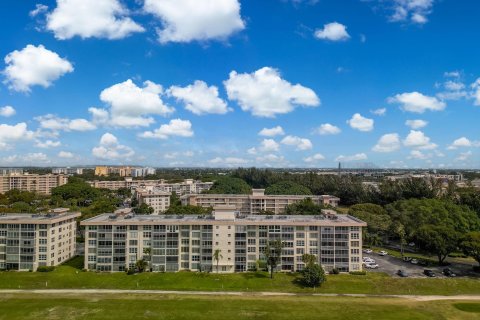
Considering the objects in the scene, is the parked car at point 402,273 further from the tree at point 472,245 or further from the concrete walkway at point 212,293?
the tree at point 472,245

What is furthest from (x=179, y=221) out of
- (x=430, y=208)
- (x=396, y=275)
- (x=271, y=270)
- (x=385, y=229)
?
(x=430, y=208)

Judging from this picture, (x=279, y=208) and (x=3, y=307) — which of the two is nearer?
(x=3, y=307)

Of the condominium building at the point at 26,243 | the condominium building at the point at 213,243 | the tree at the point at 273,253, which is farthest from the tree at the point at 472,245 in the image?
the condominium building at the point at 26,243

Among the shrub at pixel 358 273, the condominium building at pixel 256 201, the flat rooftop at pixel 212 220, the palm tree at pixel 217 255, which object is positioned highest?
the flat rooftop at pixel 212 220

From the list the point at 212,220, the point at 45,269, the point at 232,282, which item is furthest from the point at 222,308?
the point at 45,269

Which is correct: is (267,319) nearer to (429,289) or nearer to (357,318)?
(357,318)

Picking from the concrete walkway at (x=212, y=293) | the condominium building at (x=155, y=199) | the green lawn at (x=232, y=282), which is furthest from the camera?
the condominium building at (x=155, y=199)
